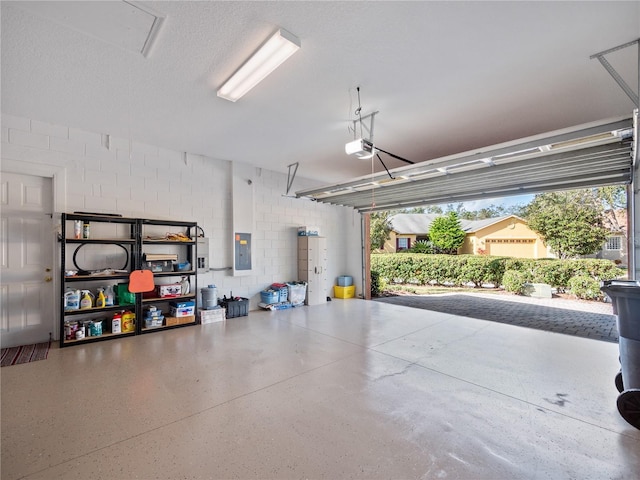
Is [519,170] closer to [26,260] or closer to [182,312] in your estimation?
[182,312]

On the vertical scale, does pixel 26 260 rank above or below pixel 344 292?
above

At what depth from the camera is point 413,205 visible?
6.89m

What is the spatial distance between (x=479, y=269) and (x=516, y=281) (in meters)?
1.53

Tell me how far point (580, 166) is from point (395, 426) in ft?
14.2

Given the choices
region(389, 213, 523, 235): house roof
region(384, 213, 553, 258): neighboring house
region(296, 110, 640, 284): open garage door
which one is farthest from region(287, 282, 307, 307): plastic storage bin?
region(389, 213, 523, 235): house roof

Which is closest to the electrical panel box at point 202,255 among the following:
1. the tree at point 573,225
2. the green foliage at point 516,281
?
the green foliage at point 516,281

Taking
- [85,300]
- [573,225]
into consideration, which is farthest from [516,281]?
[85,300]

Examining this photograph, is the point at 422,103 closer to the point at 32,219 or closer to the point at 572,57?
the point at 572,57

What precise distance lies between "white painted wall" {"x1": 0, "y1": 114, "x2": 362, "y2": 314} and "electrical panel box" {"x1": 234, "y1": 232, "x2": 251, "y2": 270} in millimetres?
152

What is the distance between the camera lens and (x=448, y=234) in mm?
14445

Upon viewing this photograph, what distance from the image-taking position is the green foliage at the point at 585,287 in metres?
8.10

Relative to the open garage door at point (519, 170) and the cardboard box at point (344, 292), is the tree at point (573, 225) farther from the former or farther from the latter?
the cardboard box at point (344, 292)

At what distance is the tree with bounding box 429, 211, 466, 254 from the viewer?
14406 millimetres

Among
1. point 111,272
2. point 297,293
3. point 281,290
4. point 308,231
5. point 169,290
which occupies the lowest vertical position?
point 297,293
